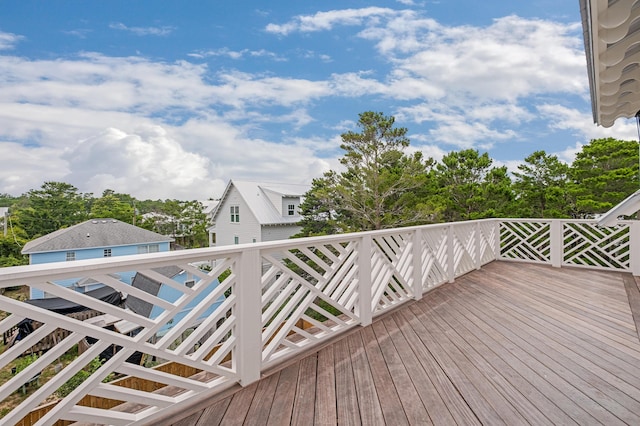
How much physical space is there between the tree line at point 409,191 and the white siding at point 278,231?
1.62 m

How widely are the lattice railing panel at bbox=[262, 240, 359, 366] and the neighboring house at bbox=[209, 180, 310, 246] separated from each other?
1155 cm

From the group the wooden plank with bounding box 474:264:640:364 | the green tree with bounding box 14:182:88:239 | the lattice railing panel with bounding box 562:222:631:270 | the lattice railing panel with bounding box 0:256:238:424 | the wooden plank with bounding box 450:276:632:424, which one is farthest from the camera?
the green tree with bounding box 14:182:88:239

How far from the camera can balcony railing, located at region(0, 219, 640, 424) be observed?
126cm

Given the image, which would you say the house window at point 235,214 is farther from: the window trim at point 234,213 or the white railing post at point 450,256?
the white railing post at point 450,256

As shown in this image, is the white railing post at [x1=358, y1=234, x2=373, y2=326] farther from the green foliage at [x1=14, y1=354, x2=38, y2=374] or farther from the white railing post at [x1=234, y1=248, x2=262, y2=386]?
the green foliage at [x1=14, y1=354, x2=38, y2=374]

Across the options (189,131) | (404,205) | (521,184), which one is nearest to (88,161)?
(189,131)

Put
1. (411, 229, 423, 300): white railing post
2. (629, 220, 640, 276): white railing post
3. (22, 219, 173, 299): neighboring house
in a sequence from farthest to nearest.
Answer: (22, 219, 173, 299): neighboring house < (629, 220, 640, 276): white railing post < (411, 229, 423, 300): white railing post

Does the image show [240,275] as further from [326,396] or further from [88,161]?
[88,161]

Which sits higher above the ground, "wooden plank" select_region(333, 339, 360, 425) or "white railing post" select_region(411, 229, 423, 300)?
"white railing post" select_region(411, 229, 423, 300)

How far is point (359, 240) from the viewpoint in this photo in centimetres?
285

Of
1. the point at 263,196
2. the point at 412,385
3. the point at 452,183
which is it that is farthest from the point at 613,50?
the point at 263,196

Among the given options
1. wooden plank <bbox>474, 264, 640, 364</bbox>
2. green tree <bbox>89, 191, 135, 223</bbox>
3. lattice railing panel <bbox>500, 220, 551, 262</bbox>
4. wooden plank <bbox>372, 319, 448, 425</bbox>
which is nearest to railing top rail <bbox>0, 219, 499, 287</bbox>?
wooden plank <bbox>372, 319, 448, 425</bbox>

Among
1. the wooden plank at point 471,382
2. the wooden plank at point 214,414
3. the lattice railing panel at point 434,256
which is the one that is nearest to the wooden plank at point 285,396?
the wooden plank at point 214,414

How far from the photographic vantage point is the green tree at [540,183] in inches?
439
